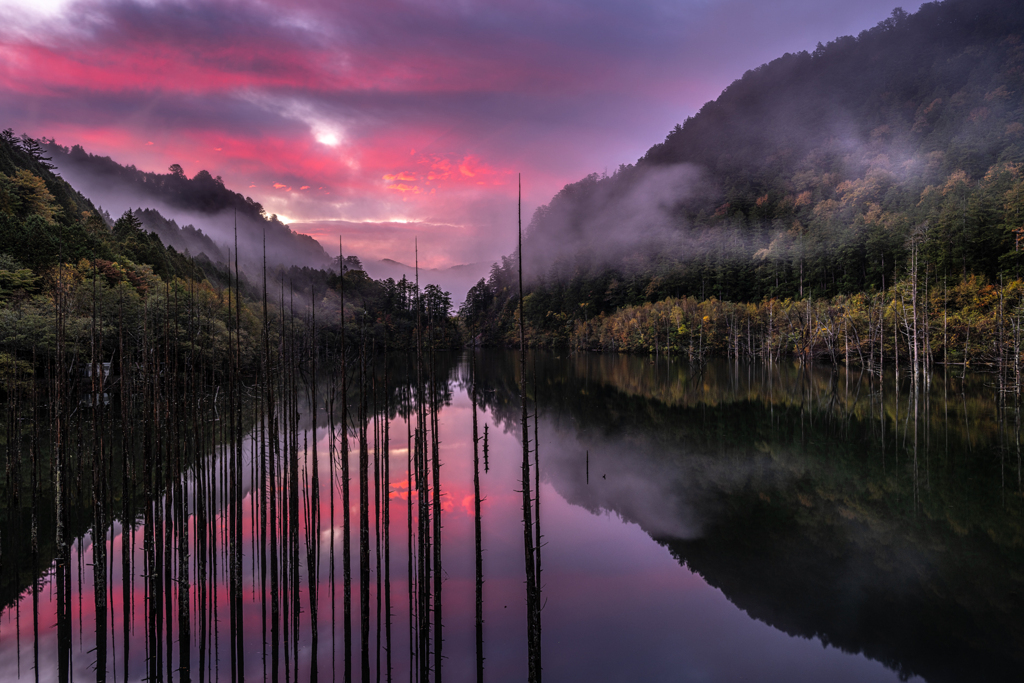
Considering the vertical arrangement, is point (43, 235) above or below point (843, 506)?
above

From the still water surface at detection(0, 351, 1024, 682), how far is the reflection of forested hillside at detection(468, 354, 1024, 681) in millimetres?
87

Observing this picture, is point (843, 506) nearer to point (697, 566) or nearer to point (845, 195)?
point (697, 566)

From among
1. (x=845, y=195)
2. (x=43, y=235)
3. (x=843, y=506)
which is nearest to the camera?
(x=843, y=506)

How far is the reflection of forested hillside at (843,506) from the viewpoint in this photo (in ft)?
40.2

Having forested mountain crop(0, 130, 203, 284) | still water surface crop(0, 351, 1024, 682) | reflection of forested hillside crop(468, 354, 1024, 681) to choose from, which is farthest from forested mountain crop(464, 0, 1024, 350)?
forested mountain crop(0, 130, 203, 284)

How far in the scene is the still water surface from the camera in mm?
10852

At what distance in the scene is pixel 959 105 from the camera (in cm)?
10906

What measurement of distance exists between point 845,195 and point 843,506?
125 meters

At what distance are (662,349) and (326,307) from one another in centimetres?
7135

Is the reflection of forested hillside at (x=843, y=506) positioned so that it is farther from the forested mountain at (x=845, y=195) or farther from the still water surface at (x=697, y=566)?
the forested mountain at (x=845, y=195)

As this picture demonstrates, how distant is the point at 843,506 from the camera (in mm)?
19328

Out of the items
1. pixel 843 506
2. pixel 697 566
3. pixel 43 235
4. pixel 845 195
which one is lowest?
pixel 697 566

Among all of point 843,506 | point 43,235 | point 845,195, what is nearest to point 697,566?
point 843,506

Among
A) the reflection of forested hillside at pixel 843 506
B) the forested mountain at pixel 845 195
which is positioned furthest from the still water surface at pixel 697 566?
the forested mountain at pixel 845 195
